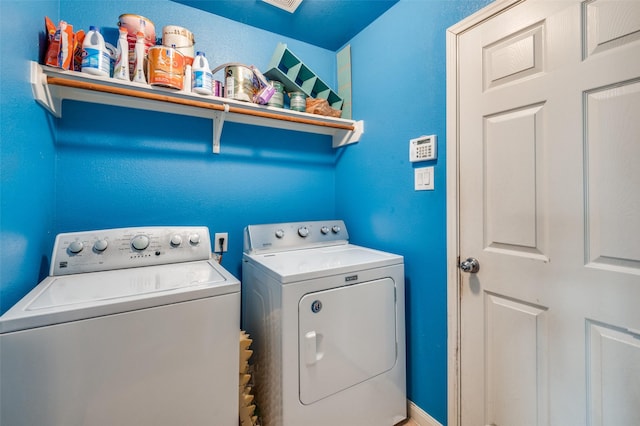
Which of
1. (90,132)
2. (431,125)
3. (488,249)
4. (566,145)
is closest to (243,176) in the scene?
(90,132)

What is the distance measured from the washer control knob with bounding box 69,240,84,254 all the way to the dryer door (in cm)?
104

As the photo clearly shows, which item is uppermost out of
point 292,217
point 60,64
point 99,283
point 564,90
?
point 60,64

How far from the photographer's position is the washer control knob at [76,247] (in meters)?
1.23

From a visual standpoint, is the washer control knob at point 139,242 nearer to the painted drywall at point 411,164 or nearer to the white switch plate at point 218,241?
the white switch plate at point 218,241

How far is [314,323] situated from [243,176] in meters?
1.11

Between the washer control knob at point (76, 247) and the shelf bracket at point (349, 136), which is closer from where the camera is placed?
the washer control knob at point (76, 247)

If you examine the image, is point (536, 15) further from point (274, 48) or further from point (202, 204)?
point (202, 204)

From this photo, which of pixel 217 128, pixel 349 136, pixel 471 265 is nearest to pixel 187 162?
pixel 217 128

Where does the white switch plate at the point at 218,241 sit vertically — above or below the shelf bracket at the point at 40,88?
below

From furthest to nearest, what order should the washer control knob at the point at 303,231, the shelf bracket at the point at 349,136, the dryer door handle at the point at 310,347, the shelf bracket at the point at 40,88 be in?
the shelf bracket at the point at 349,136, the washer control knob at the point at 303,231, the dryer door handle at the point at 310,347, the shelf bracket at the point at 40,88

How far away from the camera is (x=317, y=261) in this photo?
4.80 feet

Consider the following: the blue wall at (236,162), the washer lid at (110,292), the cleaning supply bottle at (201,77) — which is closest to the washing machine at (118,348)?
the washer lid at (110,292)

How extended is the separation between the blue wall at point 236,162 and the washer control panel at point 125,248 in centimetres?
11

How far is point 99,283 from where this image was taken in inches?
43.2
